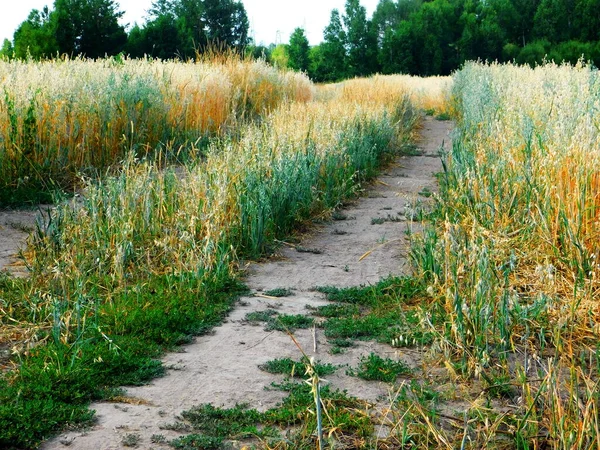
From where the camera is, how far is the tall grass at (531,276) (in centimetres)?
300

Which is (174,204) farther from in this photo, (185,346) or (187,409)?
(187,409)

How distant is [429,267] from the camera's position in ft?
15.8

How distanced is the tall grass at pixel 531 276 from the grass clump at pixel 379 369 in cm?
28

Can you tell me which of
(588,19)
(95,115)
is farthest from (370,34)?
(95,115)

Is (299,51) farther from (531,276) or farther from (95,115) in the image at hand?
(531,276)

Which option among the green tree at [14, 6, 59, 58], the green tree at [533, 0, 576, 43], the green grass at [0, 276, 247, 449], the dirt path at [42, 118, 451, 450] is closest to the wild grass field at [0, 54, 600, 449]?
the green grass at [0, 276, 247, 449]

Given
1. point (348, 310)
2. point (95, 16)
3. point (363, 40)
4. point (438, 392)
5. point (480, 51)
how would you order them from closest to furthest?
point (438, 392) < point (348, 310) < point (95, 16) < point (480, 51) < point (363, 40)

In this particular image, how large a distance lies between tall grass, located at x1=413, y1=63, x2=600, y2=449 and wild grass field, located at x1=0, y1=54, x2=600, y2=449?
2 cm

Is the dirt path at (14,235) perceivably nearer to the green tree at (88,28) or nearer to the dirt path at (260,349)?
the dirt path at (260,349)

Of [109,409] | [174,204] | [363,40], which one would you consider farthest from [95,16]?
[109,409]

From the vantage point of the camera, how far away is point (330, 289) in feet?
16.8

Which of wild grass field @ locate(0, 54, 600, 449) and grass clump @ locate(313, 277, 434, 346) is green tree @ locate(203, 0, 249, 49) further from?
grass clump @ locate(313, 277, 434, 346)

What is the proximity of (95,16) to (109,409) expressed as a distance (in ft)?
125

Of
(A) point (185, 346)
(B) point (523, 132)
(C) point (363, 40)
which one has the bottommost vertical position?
(A) point (185, 346)
